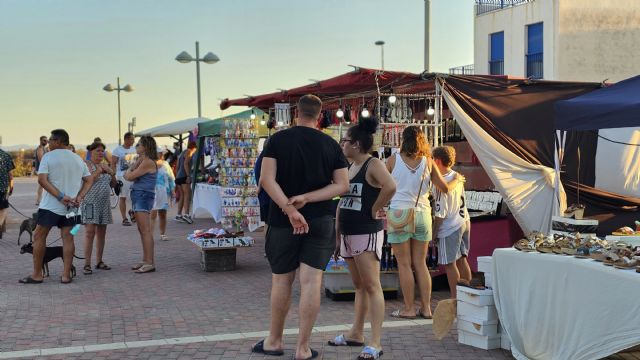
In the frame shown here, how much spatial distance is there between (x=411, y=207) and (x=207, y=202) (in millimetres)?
8840

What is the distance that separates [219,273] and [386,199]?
170 inches

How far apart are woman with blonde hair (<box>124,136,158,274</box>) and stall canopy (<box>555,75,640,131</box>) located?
4.95 m

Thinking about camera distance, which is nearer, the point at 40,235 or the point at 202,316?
the point at 202,316

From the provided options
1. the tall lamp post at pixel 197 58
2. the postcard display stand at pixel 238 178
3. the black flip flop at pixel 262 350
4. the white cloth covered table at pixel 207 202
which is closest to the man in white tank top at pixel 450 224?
the black flip flop at pixel 262 350

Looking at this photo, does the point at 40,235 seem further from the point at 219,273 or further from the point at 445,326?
the point at 445,326

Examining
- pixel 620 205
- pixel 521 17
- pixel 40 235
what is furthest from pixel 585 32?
pixel 40 235

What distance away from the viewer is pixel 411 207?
6105 millimetres

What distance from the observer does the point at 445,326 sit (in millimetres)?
5363

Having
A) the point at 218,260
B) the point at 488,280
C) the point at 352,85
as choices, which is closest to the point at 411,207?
the point at 488,280

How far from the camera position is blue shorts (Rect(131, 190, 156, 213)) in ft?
28.3

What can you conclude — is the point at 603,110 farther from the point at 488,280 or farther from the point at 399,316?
the point at 399,316

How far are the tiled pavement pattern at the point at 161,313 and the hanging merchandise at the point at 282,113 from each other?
9.82 feet

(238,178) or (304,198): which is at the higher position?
(304,198)

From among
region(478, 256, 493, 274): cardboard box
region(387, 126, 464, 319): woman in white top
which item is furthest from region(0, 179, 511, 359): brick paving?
region(478, 256, 493, 274): cardboard box
